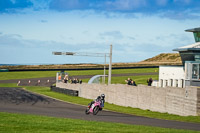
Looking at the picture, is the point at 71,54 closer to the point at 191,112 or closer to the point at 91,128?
the point at 191,112

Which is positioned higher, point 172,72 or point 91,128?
point 172,72

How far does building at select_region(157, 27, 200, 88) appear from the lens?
38997 millimetres

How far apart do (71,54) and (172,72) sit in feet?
49.0

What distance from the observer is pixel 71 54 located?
52.7m

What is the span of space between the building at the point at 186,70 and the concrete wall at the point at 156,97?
24.3 ft

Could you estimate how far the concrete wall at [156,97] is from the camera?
2512cm

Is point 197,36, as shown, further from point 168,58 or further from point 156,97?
point 168,58

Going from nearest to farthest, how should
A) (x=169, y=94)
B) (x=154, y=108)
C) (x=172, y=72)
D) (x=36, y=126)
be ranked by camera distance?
1. (x=36, y=126)
2. (x=169, y=94)
3. (x=154, y=108)
4. (x=172, y=72)

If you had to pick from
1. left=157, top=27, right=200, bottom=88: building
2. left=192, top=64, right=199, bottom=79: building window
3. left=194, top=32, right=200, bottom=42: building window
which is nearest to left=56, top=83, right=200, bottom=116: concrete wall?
left=157, top=27, right=200, bottom=88: building

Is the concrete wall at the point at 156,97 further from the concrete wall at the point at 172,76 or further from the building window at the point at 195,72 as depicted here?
the concrete wall at the point at 172,76

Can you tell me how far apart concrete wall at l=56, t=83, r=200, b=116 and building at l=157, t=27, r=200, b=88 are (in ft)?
24.3

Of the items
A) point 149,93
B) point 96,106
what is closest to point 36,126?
point 96,106

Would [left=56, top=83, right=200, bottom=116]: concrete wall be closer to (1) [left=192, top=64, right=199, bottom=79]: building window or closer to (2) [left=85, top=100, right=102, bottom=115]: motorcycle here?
(2) [left=85, top=100, right=102, bottom=115]: motorcycle

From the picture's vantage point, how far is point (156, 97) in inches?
1186
